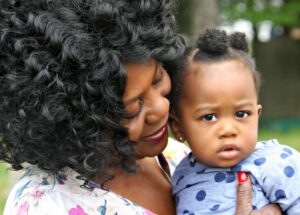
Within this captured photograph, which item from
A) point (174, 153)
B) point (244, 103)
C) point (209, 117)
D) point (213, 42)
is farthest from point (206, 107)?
point (174, 153)

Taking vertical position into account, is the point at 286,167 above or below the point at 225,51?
below

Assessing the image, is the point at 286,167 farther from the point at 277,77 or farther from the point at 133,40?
the point at 277,77

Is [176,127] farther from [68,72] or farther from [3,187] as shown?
[3,187]

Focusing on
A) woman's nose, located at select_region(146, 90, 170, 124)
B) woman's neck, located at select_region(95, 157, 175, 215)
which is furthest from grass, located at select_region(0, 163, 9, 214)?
woman's nose, located at select_region(146, 90, 170, 124)

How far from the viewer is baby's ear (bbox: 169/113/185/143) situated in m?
2.71

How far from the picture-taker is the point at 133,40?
7.11ft

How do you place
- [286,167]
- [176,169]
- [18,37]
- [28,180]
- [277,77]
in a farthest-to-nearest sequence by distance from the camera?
[277,77], [176,169], [286,167], [28,180], [18,37]

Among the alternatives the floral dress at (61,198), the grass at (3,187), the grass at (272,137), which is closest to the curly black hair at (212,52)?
the floral dress at (61,198)

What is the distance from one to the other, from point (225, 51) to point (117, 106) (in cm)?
65

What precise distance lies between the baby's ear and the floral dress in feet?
1.48

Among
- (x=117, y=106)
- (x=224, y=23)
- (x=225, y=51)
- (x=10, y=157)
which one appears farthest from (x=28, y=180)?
(x=224, y=23)

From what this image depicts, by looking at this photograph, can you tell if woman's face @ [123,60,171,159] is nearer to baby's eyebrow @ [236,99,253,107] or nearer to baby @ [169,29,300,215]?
baby @ [169,29,300,215]

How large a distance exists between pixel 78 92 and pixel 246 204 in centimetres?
Result: 80

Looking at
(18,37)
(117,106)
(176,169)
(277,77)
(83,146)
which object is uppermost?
(18,37)
